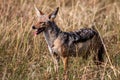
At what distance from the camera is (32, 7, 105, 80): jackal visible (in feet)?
27.3

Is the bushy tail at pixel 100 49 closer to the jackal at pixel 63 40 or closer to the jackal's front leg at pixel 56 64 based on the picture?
the jackal at pixel 63 40

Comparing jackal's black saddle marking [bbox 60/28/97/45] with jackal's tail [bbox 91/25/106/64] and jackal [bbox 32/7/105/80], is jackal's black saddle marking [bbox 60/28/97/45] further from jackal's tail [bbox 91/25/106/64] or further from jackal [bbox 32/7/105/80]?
jackal's tail [bbox 91/25/106/64]

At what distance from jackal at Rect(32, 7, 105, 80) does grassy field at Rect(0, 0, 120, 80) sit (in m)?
0.16

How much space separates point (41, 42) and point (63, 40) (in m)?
0.95

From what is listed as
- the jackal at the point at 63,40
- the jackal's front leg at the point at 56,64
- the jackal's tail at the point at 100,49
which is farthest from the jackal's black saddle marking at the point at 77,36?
the jackal's front leg at the point at 56,64

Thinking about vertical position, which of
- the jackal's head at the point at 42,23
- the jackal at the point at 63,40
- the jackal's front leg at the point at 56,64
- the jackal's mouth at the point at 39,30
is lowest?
the jackal's front leg at the point at 56,64

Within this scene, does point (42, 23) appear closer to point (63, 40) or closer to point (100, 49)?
point (63, 40)

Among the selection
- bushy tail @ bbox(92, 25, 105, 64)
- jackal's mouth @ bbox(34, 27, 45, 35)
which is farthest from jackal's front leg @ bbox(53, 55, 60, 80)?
bushy tail @ bbox(92, 25, 105, 64)

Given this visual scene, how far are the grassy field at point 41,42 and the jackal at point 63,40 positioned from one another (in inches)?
6.3

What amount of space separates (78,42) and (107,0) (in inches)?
209

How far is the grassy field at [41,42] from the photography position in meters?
7.75

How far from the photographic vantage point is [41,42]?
9289 mm

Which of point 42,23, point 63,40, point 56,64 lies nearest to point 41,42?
point 63,40

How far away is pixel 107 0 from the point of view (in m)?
13.7
